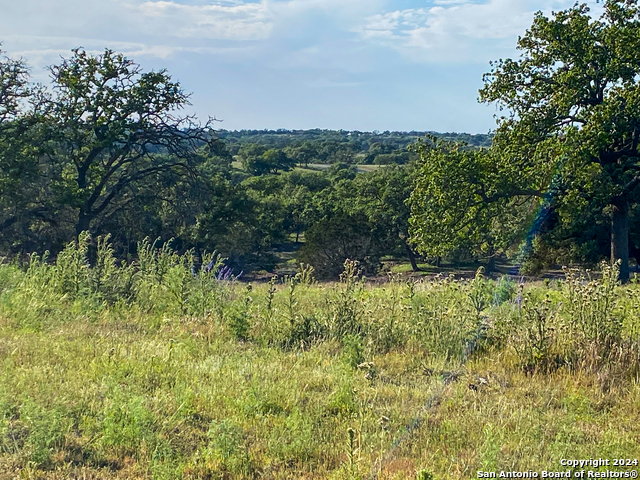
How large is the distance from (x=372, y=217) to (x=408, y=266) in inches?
278

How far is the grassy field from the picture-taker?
3500 mm

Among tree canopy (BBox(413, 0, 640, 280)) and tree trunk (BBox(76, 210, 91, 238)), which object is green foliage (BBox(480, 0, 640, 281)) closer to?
tree canopy (BBox(413, 0, 640, 280))

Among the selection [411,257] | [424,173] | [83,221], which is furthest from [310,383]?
[411,257]

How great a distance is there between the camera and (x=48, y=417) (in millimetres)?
3697

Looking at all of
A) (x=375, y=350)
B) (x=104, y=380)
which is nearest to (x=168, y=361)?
(x=104, y=380)

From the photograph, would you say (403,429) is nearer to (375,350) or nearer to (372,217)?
(375,350)

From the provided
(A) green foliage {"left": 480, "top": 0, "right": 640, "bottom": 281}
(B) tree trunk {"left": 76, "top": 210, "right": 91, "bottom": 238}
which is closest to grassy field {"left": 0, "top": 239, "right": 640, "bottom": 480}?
(A) green foliage {"left": 480, "top": 0, "right": 640, "bottom": 281}

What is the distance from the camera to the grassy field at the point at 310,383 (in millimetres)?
3500

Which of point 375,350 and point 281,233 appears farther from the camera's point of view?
point 281,233

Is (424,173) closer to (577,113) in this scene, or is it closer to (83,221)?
(577,113)

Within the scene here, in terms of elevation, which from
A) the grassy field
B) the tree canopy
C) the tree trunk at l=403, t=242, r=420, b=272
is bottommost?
the tree trunk at l=403, t=242, r=420, b=272

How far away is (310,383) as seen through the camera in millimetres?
4809

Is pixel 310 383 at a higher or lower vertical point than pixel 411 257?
higher

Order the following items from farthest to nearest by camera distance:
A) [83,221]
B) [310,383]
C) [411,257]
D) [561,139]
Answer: [411,257]
[83,221]
[561,139]
[310,383]
